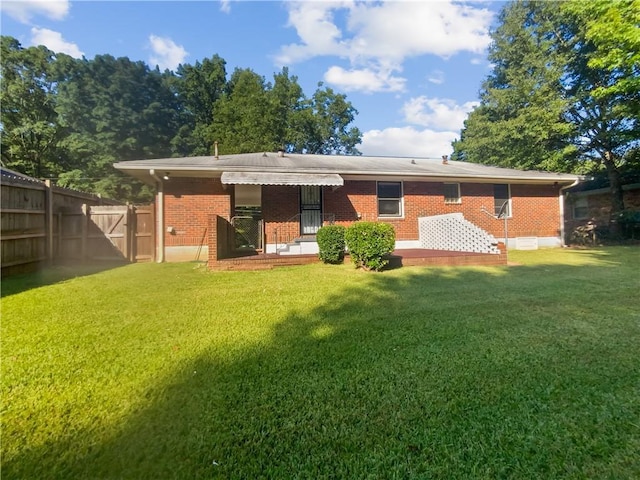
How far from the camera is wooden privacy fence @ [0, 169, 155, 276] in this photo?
25.6ft

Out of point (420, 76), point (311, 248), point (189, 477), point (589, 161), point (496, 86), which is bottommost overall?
point (189, 477)

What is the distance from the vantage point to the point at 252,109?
29516 mm

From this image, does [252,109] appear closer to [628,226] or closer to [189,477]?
[628,226]

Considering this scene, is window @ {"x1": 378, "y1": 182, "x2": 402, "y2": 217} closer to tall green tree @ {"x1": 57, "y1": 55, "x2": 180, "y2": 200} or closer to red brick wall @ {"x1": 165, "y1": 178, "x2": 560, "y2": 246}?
red brick wall @ {"x1": 165, "y1": 178, "x2": 560, "y2": 246}

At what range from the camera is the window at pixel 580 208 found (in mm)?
19344

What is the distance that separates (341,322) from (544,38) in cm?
2466

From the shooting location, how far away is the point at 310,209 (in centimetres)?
1214

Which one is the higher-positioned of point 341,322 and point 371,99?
point 371,99

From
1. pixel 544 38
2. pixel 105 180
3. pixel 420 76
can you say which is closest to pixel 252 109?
pixel 105 180

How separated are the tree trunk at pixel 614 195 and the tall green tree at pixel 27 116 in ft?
128

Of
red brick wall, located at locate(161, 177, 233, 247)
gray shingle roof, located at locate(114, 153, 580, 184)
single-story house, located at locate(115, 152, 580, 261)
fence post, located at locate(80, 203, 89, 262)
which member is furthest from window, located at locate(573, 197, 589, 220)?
fence post, located at locate(80, 203, 89, 262)

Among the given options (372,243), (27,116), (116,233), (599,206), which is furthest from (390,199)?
(27,116)

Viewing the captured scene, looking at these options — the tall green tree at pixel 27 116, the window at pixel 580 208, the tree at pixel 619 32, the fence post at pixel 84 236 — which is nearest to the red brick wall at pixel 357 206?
the fence post at pixel 84 236

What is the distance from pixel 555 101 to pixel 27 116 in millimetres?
38270
